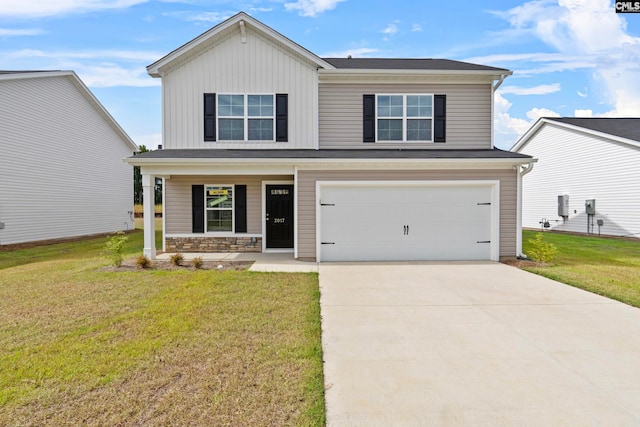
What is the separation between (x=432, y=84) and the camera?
1177 cm

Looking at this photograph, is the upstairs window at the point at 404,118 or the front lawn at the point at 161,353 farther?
the upstairs window at the point at 404,118

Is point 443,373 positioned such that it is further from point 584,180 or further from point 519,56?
point 584,180

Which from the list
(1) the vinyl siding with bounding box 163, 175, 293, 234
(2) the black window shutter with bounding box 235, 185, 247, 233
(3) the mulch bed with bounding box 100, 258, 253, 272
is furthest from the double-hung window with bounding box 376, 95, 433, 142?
(3) the mulch bed with bounding box 100, 258, 253, 272

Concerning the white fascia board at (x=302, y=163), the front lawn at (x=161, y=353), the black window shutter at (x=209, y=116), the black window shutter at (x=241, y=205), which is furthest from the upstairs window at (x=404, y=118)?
the front lawn at (x=161, y=353)

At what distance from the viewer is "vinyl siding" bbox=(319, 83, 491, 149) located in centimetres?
1176

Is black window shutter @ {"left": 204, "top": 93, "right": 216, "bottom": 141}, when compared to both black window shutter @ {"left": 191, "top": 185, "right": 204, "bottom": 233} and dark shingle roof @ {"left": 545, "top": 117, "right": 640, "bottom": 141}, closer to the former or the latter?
black window shutter @ {"left": 191, "top": 185, "right": 204, "bottom": 233}

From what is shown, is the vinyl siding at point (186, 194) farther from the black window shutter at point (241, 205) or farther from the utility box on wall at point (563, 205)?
the utility box on wall at point (563, 205)

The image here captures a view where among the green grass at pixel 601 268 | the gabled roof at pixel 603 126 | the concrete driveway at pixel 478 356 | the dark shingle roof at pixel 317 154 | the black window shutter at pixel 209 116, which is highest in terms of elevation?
the gabled roof at pixel 603 126

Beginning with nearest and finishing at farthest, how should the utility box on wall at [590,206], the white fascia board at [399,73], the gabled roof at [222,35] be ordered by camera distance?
the gabled roof at [222,35]
the white fascia board at [399,73]
the utility box on wall at [590,206]

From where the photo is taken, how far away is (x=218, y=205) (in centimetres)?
1186

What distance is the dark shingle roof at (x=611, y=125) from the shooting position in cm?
1652

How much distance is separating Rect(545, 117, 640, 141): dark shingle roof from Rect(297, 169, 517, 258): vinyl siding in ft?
32.5

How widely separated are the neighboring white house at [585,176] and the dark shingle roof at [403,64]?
27.6ft

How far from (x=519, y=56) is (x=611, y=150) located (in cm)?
584
